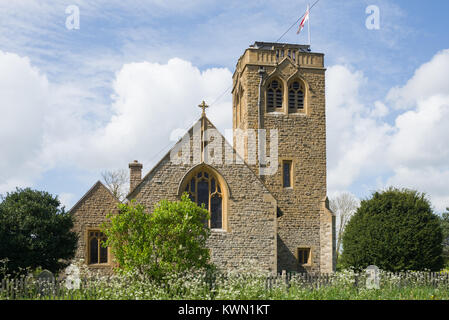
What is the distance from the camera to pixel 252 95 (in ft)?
98.1

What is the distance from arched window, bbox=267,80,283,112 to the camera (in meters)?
30.2

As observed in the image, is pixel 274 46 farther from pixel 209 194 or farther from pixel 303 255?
pixel 303 255

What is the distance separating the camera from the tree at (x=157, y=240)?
18.7 metres

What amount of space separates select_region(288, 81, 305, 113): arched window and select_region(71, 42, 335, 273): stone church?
0.06 meters

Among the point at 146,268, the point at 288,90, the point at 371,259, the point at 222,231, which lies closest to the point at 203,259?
the point at 146,268

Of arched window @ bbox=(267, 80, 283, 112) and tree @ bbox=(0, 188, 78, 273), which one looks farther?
arched window @ bbox=(267, 80, 283, 112)

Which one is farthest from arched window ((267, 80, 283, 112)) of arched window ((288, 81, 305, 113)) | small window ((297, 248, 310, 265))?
small window ((297, 248, 310, 265))

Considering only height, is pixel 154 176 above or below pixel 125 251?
above

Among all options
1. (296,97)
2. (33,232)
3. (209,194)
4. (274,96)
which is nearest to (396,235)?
(296,97)

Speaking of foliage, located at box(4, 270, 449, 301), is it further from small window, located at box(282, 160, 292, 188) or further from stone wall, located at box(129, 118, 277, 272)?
small window, located at box(282, 160, 292, 188)

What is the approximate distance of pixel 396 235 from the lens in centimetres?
2678

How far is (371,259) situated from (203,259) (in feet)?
36.6

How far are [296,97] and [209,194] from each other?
8.84 meters

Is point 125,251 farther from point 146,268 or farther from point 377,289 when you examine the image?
point 377,289
